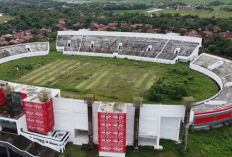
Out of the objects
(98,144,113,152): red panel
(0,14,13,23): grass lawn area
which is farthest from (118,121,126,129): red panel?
(0,14,13,23): grass lawn area

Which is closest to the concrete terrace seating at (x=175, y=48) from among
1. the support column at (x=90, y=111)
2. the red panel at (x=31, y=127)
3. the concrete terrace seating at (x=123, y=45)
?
the concrete terrace seating at (x=123, y=45)

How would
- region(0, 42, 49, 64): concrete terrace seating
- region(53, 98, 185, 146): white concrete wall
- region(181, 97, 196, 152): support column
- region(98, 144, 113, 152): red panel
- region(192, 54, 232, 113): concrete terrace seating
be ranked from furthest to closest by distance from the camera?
region(0, 42, 49, 64): concrete terrace seating → region(192, 54, 232, 113): concrete terrace seating → region(53, 98, 185, 146): white concrete wall → region(98, 144, 113, 152): red panel → region(181, 97, 196, 152): support column

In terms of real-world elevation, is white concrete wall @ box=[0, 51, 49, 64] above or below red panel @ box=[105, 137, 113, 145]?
above

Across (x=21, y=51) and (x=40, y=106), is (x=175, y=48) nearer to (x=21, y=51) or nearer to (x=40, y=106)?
(x=21, y=51)

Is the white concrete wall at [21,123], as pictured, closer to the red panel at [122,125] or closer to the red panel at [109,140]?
the red panel at [109,140]

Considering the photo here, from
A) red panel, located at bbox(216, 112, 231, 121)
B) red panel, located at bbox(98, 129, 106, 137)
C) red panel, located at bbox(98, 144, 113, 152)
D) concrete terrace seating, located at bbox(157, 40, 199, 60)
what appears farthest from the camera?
concrete terrace seating, located at bbox(157, 40, 199, 60)

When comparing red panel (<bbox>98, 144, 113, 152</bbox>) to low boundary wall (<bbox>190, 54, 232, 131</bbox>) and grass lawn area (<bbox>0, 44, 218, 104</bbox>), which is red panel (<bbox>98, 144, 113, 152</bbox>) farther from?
grass lawn area (<bbox>0, 44, 218, 104</bbox>)
